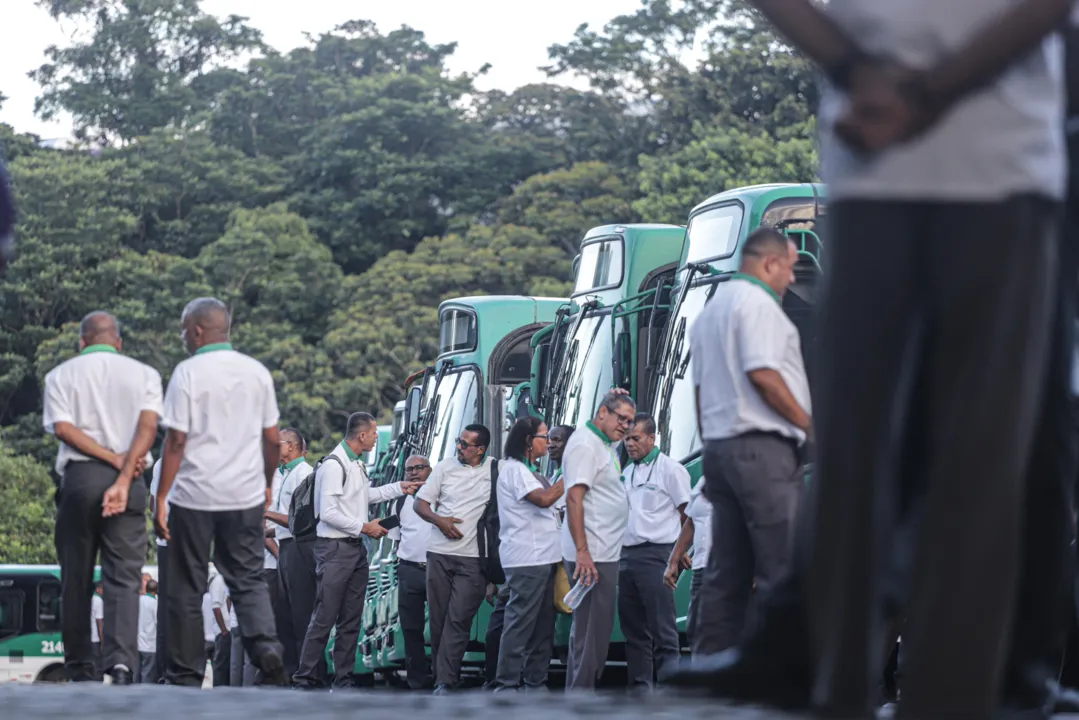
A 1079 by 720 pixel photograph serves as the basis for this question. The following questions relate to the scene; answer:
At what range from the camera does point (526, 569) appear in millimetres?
13453

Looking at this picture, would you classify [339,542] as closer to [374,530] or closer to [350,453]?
[374,530]

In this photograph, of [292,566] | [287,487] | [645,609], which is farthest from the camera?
[287,487]

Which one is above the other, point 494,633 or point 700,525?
point 700,525

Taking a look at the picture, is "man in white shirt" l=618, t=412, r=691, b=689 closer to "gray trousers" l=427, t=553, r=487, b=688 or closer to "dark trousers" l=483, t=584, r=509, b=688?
"dark trousers" l=483, t=584, r=509, b=688

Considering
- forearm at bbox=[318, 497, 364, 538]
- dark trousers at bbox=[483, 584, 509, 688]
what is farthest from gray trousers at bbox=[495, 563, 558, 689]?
forearm at bbox=[318, 497, 364, 538]

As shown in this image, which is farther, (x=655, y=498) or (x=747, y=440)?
(x=655, y=498)

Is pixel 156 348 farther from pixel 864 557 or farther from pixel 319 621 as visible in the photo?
pixel 864 557

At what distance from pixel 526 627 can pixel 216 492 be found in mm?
4141

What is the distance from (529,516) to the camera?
530 inches

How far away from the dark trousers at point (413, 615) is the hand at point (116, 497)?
277 inches

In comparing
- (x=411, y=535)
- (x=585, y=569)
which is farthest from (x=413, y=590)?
(x=585, y=569)

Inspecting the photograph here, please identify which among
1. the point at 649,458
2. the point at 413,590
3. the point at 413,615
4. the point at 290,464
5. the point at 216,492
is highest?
the point at 649,458

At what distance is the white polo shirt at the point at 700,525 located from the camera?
10.6 m

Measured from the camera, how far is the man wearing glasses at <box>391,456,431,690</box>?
16516 mm
